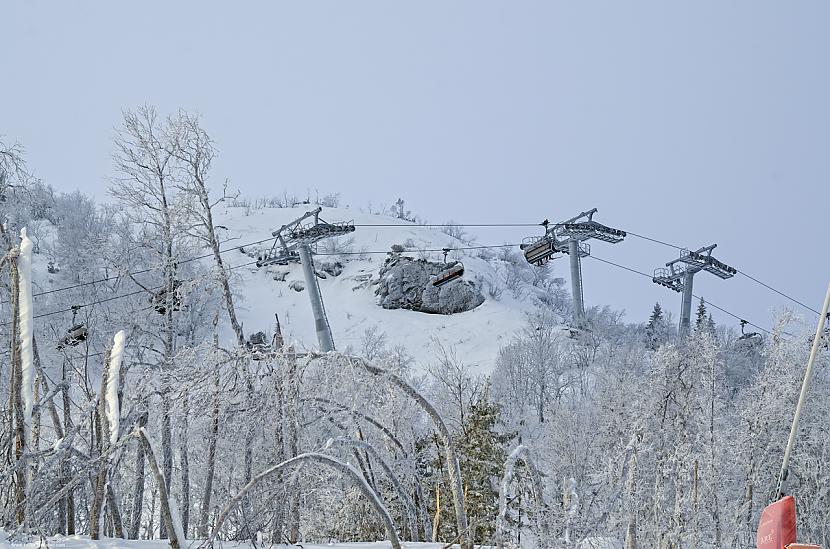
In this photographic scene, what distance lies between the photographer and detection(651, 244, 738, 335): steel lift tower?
108 ft

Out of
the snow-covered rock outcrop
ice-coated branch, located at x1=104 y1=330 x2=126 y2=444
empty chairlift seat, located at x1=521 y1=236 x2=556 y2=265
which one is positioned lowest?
ice-coated branch, located at x1=104 y1=330 x2=126 y2=444

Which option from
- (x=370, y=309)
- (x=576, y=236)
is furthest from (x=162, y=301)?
(x=370, y=309)

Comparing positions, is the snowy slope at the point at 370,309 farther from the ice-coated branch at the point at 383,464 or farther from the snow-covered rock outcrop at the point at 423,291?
the ice-coated branch at the point at 383,464

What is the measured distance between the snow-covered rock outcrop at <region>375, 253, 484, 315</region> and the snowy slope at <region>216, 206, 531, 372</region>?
0.65 m

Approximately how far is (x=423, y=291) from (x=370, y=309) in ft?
10.9

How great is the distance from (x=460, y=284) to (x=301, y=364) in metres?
43.5

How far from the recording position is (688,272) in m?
33.7

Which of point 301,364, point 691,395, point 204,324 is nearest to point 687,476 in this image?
point 691,395

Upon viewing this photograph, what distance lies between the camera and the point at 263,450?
349 inches

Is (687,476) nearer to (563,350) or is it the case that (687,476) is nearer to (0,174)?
(0,174)

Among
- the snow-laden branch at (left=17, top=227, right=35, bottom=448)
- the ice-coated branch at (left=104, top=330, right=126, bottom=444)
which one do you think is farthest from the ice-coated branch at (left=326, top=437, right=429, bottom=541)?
the snow-laden branch at (left=17, top=227, right=35, bottom=448)

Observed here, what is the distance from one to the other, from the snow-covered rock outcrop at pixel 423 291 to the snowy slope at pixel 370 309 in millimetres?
653

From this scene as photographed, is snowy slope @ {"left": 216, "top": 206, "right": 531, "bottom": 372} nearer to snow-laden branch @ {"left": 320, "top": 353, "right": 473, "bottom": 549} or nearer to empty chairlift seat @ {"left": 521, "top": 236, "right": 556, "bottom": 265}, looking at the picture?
empty chairlift seat @ {"left": 521, "top": 236, "right": 556, "bottom": 265}

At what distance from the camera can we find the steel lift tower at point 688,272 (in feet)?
108
